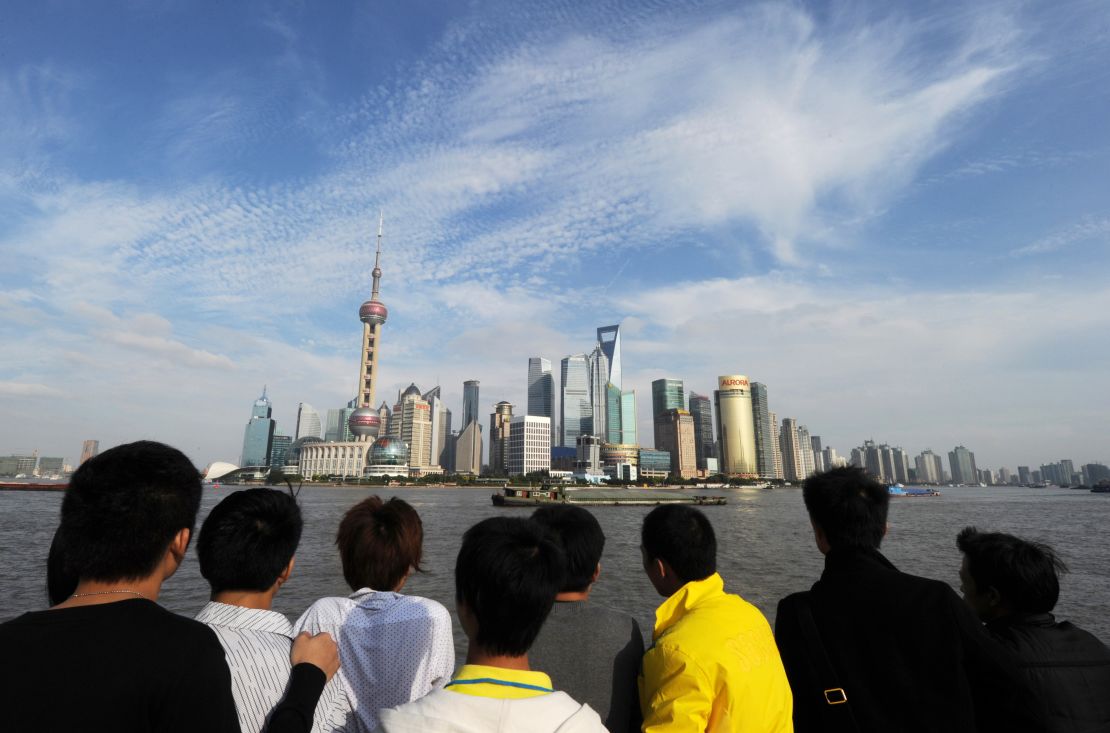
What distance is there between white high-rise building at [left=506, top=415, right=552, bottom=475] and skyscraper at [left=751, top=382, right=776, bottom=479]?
71.4 meters

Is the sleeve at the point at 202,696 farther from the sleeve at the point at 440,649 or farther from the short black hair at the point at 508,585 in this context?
the sleeve at the point at 440,649

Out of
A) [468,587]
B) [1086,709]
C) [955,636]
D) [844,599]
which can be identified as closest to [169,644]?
[468,587]

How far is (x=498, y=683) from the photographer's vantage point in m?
1.52

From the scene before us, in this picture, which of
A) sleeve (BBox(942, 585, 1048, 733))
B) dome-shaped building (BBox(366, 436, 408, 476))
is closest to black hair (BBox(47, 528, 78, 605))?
sleeve (BBox(942, 585, 1048, 733))

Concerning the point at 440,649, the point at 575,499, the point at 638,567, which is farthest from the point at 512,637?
the point at 575,499

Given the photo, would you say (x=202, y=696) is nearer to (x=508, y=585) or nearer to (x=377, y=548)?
(x=508, y=585)

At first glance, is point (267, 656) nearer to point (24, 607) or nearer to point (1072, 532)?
point (24, 607)

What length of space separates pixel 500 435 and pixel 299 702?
594 feet

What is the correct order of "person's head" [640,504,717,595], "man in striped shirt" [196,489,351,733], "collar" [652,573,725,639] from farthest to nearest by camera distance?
"person's head" [640,504,717,595], "collar" [652,573,725,639], "man in striped shirt" [196,489,351,733]

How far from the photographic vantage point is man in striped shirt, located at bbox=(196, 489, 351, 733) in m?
1.87

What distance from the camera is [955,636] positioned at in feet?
7.75

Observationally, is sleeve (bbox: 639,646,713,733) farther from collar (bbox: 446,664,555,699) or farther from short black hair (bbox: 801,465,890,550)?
short black hair (bbox: 801,465,890,550)

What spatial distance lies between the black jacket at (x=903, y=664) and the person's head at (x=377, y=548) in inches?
76.9

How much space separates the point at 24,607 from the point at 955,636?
726 inches
